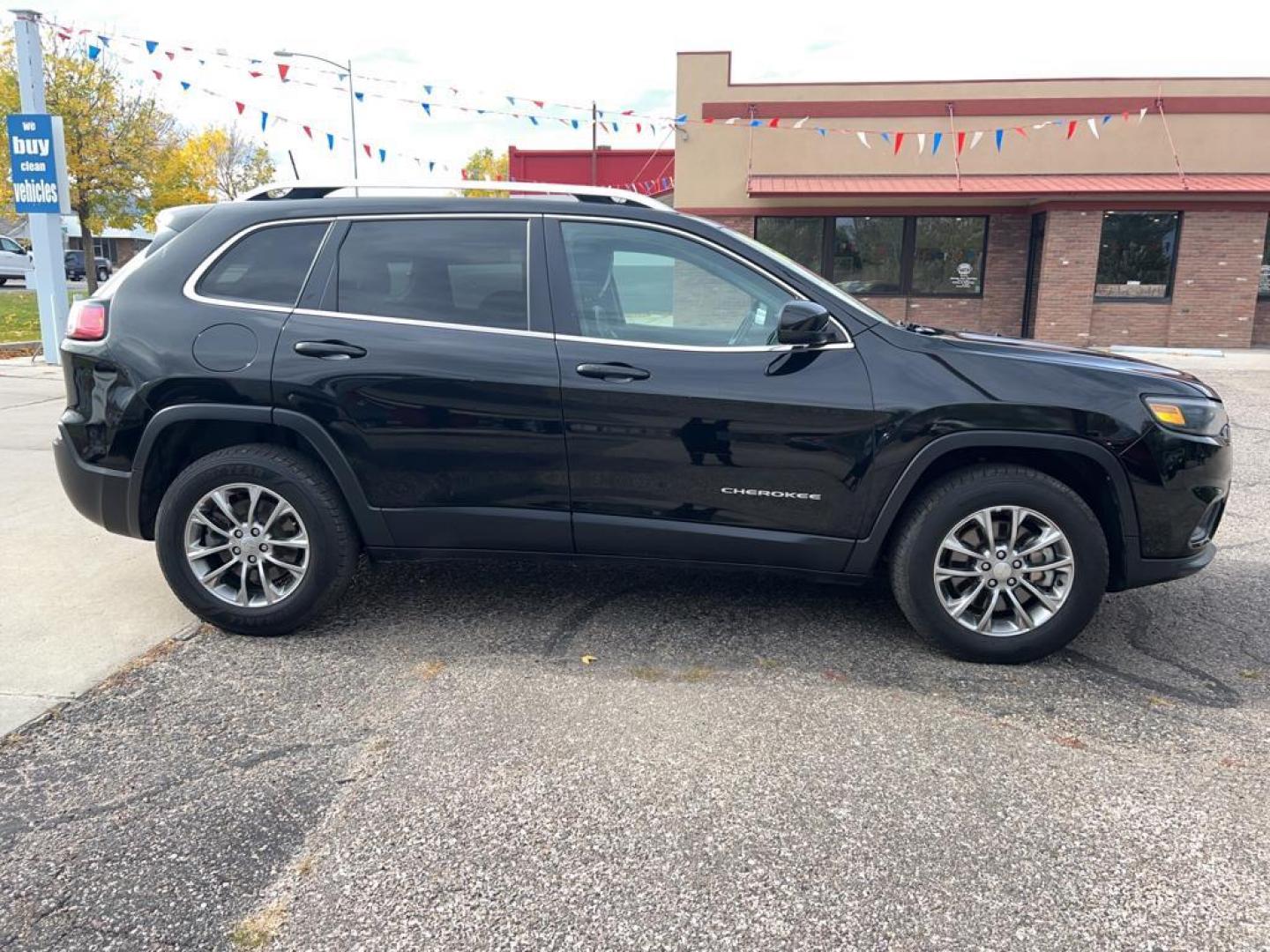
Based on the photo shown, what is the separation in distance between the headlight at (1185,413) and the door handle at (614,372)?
1.95 metres

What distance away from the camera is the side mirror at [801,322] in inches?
138

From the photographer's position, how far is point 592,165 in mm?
25547

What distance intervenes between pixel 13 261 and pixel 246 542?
4329 centimetres

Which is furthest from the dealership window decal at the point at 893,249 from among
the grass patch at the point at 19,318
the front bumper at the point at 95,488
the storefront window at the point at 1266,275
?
the front bumper at the point at 95,488

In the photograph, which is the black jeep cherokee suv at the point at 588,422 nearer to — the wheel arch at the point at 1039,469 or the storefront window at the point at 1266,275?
the wheel arch at the point at 1039,469

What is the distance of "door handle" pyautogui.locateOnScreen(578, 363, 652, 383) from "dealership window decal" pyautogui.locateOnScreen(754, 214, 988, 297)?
1610cm

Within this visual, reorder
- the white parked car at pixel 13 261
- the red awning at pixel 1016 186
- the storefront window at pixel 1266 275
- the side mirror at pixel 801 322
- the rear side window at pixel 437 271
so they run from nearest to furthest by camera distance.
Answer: the side mirror at pixel 801 322, the rear side window at pixel 437 271, the red awning at pixel 1016 186, the storefront window at pixel 1266 275, the white parked car at pixel 13 261

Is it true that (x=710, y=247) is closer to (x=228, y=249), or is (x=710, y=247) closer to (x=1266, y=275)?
(x=228, y=249)

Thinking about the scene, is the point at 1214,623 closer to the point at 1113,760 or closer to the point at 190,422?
the point at 1113,760

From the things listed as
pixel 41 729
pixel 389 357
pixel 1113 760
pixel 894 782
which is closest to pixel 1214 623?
pixel 1113 760

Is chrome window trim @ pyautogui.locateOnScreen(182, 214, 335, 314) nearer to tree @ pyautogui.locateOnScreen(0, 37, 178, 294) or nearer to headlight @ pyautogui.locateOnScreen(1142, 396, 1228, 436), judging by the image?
headlight @ pyautogui.locateOnScreen(1142, 396, 1228, 436)

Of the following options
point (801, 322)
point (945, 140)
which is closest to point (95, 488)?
point (801, 322)

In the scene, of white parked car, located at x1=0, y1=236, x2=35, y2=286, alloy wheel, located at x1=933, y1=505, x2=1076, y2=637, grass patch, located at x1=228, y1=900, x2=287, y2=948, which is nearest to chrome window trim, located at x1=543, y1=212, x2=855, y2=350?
alloy wheel, located at x1=933, y1=505, x2=1076, y2=637

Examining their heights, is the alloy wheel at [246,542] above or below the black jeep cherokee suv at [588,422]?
below
